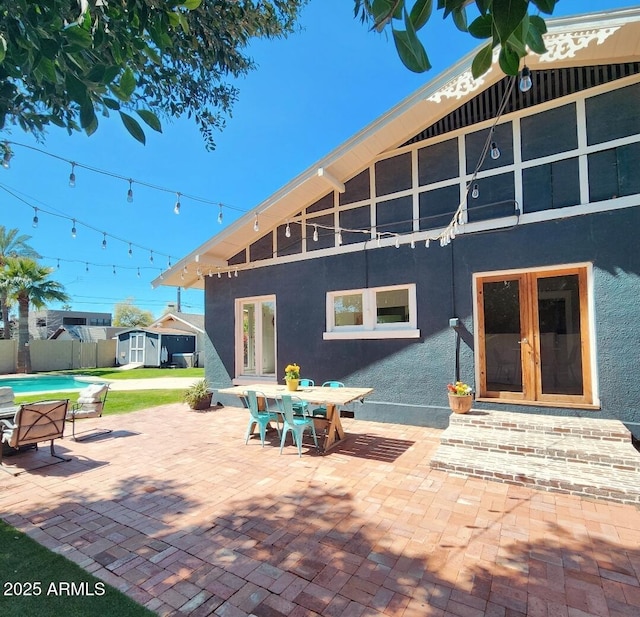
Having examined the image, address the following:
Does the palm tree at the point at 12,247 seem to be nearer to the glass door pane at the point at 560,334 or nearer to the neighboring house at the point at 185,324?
the neighboring house at the point at 185,324

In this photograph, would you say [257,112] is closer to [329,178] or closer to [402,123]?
[329,178]

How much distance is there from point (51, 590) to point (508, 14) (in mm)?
3926

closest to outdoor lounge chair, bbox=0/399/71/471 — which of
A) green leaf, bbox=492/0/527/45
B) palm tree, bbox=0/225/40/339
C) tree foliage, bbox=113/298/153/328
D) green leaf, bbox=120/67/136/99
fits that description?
green leaf, bbox=120/67/136/99

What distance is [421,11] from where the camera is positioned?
1.22 meters

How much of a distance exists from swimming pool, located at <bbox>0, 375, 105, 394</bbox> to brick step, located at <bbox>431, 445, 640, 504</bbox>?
Result: 14976mm

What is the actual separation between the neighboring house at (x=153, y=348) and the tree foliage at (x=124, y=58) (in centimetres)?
2279

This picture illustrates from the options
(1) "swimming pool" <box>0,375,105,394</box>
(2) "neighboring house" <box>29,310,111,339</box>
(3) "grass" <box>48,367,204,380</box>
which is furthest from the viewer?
(2) "neighboring house" <box>29,310,111,339</box>

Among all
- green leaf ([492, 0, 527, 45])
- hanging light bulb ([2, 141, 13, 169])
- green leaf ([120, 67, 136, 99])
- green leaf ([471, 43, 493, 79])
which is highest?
hanging light bulb ([2, 141, 13, 169])

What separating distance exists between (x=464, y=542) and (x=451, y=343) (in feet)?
12.2

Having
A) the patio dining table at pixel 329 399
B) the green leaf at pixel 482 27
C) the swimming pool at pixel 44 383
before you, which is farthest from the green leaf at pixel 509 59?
the swimming pool at pixel 44 383

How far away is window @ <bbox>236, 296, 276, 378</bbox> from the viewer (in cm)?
914

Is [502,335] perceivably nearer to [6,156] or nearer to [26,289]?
[6,156]

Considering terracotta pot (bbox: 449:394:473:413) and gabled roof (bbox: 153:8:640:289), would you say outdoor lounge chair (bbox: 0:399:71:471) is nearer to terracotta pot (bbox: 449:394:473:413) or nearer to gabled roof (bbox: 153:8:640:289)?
gabled roof (bbox: 153:8:640:289)

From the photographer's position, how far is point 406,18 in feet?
4.06
